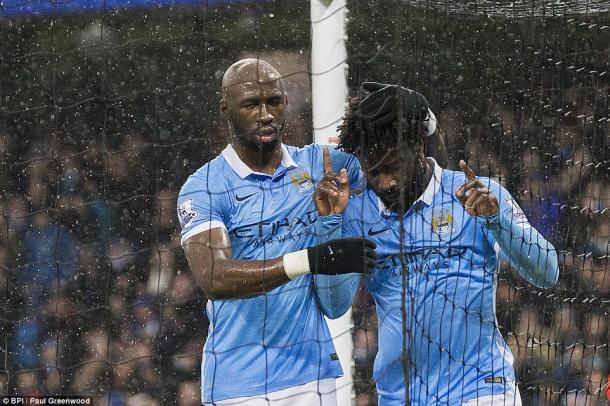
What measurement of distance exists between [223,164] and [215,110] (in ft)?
5.96

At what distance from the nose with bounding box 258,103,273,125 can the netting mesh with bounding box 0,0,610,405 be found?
1626mm

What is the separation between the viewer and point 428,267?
3.25 metres

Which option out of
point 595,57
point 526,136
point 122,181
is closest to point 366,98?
point 595,57

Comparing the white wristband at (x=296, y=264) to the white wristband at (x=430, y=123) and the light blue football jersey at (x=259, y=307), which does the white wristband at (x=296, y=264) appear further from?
the white wristband at (x=430, y=123)

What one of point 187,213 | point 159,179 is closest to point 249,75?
point 187,213

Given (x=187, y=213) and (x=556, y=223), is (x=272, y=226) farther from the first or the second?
(x=556, y=223)

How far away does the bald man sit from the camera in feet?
10.9

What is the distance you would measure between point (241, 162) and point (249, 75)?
263 millimetres

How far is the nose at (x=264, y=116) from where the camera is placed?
11.0 feet

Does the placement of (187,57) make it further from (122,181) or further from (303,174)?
(303,174)

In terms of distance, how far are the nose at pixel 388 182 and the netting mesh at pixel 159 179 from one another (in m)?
1.72

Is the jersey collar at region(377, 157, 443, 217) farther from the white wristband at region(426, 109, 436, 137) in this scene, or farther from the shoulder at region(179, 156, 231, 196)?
the shoulder at region(179, 156, 231, 196)

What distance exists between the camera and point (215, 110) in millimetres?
5238

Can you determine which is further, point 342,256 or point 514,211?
point 514,211
